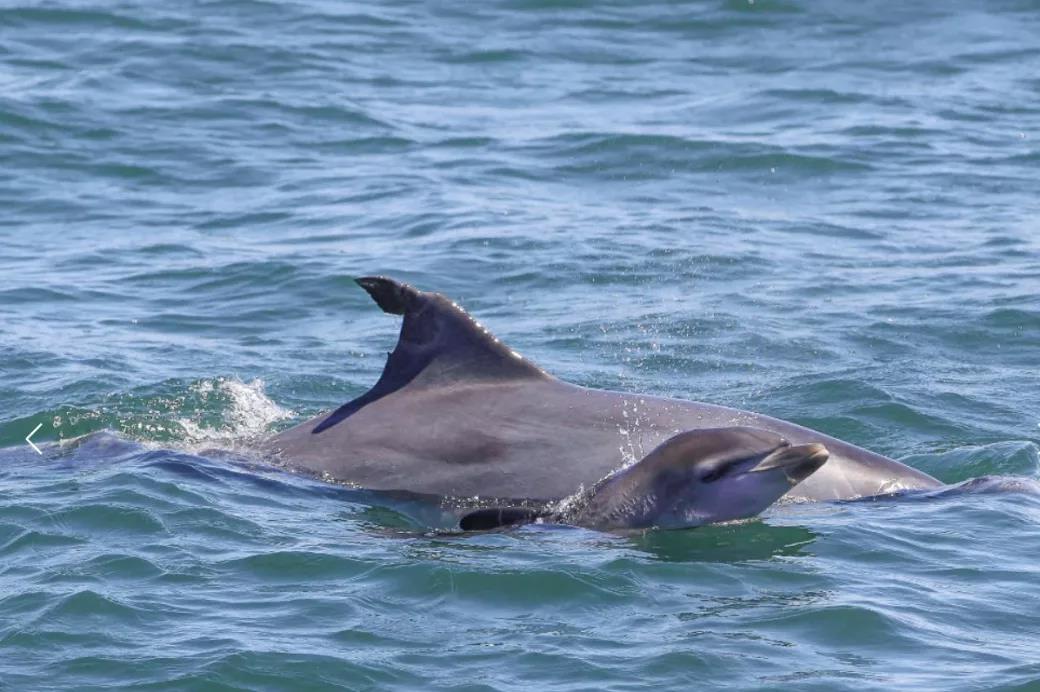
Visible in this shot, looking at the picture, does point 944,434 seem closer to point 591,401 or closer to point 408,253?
point 591,401

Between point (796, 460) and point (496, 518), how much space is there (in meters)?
1.69

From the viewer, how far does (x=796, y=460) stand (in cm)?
1000

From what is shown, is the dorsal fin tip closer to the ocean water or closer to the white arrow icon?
the ocean water

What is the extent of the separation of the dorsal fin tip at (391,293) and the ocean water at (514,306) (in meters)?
1.14

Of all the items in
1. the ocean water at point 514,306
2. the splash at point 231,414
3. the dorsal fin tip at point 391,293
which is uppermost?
the dorsal fin tip at point 391,293

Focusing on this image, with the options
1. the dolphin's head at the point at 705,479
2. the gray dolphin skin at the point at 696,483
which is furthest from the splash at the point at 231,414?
the dolphin's head at the point at 705,479

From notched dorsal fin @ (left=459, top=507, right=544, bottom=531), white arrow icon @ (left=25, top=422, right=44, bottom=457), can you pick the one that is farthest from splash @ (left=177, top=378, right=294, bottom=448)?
notched dorsal fin @ (left=459, top=507, right=544, bottom=531)

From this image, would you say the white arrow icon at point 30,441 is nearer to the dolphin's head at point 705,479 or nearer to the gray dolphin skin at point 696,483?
the gray dolphin skin at point 696,483

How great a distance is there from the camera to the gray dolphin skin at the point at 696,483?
10086mm

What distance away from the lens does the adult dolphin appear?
1102 centimetres

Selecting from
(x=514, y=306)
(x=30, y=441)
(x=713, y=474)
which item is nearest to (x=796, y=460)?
(x=713, y=474)

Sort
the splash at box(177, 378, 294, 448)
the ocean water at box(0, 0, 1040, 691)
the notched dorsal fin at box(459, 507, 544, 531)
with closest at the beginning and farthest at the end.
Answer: the ocean water at box(0, 0, 1040, 691) → the notched dorsal fin at box(459, 507, 544, 531) → the splash at box(177, 378, 294, 448)

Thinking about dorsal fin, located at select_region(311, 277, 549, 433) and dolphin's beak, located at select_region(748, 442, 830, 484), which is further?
dorsal fin, located at select_region(311, 277, 549, 433)

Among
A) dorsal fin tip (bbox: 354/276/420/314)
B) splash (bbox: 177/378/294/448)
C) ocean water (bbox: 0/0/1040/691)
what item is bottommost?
splash (bbox: 177/378/294/448)
